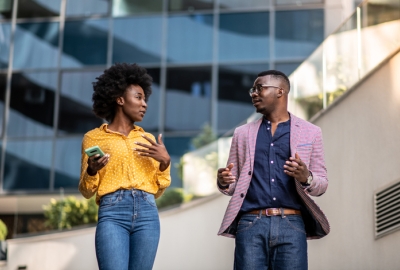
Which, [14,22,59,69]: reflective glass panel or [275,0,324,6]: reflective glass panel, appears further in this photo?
[14,22,59,69]: reflective glass panel

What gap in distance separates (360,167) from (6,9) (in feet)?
46.1

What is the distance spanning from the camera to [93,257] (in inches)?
508

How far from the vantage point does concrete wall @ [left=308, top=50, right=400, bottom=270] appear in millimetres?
8070

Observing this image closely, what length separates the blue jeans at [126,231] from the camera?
5.09 meters

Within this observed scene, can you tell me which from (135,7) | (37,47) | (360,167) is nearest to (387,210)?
(360,167)

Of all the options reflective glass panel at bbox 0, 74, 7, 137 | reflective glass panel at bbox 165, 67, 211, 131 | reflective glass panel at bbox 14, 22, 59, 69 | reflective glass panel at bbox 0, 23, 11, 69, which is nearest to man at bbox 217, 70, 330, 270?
reflective glass panel at bbox 165, 67, 211, 131

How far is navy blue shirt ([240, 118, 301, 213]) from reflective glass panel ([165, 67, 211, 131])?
13.2m

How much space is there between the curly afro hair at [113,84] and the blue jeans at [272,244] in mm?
1384

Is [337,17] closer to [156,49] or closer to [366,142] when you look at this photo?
[156,49]

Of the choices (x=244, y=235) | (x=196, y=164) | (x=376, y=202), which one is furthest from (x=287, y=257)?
(x=196, y=164)

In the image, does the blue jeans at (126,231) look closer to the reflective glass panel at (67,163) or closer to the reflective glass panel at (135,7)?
the reflective glass panel at (67,163)

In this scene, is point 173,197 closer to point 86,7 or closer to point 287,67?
point 287,67

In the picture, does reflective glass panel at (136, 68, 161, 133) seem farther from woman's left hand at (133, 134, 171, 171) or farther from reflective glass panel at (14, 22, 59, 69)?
woman's left hand at (133, 134, 171, 171)

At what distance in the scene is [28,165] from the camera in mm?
A: 19297
